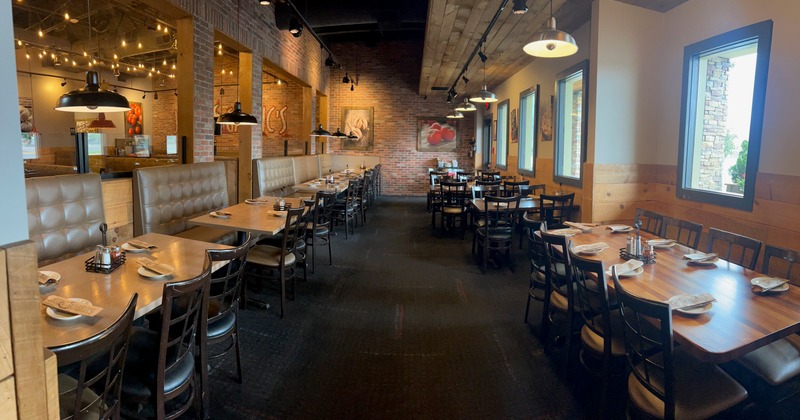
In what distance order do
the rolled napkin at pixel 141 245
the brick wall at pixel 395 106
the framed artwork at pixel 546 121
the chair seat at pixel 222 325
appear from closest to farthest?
the chair seat at pixel 222 325 < the rolled napkin at pixel 141 245 < the framed artwork at pixel 546 121 < the brick wall at pixel 395 106

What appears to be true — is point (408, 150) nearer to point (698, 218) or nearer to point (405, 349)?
point (698, 218)

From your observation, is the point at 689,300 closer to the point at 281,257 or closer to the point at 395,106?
the point at 281,257

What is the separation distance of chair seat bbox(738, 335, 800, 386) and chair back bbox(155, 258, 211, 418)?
262cm

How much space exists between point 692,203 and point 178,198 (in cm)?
532

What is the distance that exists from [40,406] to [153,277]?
120 cm

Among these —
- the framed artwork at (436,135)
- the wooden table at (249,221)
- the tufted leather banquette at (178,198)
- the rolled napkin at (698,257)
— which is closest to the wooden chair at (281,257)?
the wooden table at (249,221)

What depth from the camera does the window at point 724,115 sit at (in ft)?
11.3

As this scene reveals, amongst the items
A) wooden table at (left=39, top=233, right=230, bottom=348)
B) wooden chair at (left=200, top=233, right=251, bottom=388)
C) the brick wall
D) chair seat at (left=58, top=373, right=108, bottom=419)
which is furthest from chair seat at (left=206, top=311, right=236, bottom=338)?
the brick wall

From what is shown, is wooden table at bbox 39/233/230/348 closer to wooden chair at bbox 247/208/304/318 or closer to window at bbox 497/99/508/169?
wooden chair at bbox 247/208/304/318

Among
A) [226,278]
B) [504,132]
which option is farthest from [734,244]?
[504,132]

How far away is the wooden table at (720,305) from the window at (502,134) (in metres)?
7.31

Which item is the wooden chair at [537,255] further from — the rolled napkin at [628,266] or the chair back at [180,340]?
the chair back at [180,340]

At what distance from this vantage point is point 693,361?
6.73ft

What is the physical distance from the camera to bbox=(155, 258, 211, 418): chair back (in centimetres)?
172
